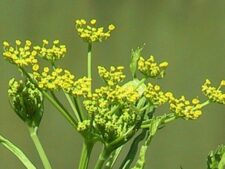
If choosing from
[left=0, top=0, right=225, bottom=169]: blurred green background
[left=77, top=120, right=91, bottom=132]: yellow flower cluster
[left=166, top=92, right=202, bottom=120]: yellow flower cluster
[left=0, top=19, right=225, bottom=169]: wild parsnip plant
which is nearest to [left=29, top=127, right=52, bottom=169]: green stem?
[left=0, top=19, right=225, bottom=169]: wild parsnip plant

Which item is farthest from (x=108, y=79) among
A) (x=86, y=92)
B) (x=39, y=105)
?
(x=39, y=105)

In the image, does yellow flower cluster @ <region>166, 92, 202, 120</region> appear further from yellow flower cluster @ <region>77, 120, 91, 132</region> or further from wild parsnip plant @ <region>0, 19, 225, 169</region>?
yellow flower cluster @ <region>77, 120, 91, 132</region>

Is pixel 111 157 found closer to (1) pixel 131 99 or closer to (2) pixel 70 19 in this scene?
(1) pixel 131 99

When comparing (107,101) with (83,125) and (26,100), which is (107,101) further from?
(26,100)

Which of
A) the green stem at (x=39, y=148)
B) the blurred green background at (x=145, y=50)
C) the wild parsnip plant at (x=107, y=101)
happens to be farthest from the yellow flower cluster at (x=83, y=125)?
the blurred green background at (x=145, y=50)

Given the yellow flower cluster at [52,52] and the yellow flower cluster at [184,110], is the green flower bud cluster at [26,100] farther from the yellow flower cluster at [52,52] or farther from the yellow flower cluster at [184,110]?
the yellow flower cluster at [184,110]

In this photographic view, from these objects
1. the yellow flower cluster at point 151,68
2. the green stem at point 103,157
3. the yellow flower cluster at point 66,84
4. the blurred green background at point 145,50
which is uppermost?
the blurred green background at point 145,50
